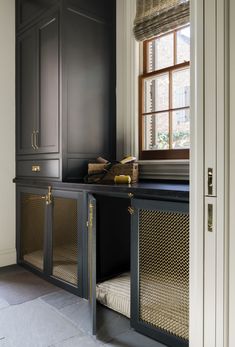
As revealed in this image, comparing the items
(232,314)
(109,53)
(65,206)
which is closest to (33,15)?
(109,53)

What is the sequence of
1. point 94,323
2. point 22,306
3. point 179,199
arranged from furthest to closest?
point 22,306 → point 94,323 → point 179,199

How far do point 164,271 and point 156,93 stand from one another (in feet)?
4.93

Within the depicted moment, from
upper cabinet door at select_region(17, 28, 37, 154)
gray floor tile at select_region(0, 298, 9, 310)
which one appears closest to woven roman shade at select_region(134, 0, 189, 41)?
upper cabinet door at select_region(17, 28, 37, 154)

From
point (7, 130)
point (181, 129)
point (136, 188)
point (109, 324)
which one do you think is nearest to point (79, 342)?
point (109, 324)

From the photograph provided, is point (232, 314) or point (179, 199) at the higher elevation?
point (179, 199)

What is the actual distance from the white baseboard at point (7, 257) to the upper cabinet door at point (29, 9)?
7.10 feet

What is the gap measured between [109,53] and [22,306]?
2.14 metres

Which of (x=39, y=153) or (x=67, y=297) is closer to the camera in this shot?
(x=67, y=297)

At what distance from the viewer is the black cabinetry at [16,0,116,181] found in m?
2.39

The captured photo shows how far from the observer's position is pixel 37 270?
2.68 m

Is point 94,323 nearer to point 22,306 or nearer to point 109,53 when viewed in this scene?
point 22,306

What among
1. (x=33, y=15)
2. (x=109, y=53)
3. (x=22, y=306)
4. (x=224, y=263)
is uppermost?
(x=33, y=15)

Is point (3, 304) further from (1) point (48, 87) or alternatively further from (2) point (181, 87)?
(2) point (181, 87)

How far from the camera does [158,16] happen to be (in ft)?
7.57
